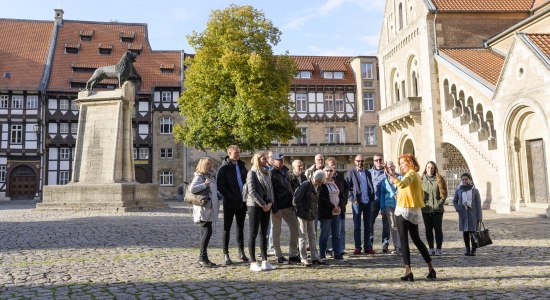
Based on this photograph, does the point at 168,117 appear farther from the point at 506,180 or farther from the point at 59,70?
the point at 506,180

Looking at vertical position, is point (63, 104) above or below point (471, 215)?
above

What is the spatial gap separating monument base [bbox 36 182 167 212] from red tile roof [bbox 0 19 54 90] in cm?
2244

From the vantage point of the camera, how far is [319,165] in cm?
766

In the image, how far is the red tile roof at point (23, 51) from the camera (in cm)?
3716

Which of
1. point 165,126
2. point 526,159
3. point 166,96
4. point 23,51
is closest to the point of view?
point 526,159

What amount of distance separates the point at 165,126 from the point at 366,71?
19.1m

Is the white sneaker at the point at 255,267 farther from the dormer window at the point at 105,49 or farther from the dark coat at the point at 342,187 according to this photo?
the dormer window at the point at 105,49

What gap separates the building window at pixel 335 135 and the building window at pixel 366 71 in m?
5.39

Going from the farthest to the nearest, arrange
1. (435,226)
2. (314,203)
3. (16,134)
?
(16,134) < (435,226) < (314,203)

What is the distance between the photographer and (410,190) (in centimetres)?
581

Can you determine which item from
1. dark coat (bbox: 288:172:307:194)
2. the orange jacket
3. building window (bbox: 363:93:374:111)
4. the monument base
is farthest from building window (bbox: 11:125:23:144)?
the orange jacket

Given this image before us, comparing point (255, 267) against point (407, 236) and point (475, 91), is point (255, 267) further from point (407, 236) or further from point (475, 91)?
point (475, 91)

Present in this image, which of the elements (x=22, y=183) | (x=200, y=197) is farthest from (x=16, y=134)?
(x=200, y=197)

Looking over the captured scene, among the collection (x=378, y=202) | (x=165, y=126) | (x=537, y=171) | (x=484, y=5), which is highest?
(x=484, y=5)
